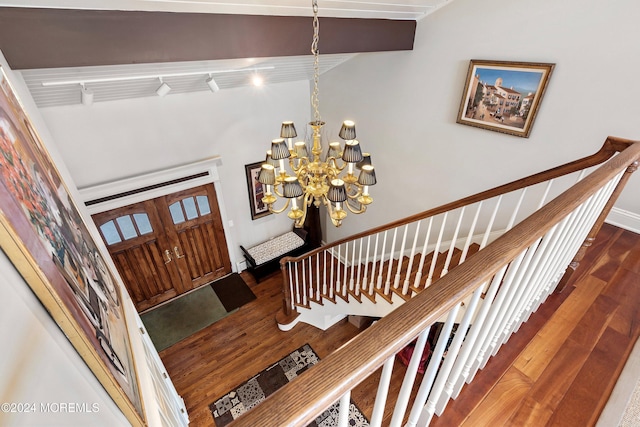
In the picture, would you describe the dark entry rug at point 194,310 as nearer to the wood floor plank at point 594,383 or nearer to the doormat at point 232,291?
the doormat at point 232,291

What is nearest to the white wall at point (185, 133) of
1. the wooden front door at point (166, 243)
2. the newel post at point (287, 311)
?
the wooden front door at point (166, 243)

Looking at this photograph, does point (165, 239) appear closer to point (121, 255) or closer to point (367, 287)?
point (121, 255)

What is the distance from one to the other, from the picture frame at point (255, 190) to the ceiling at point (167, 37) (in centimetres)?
147

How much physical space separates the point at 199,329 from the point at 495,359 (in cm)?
415

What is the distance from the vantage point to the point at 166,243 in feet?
14.8

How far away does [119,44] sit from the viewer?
1.94 metres

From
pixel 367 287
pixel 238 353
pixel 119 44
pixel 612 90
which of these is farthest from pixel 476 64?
pixel 238 353

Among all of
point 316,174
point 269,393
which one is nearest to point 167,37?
point 316,174

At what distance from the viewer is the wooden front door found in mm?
4078

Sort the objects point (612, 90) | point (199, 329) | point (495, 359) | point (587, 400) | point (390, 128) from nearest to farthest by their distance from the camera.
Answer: point (587, 400), point (495, 359), point (612, 90), point (390, 128), point (199, 329)

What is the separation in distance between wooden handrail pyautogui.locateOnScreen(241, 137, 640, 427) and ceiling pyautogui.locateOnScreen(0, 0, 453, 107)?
91.0 inches

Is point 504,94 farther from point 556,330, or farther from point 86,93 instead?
point 86,93

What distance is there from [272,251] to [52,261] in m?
4.59

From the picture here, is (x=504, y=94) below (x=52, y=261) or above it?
above
